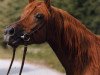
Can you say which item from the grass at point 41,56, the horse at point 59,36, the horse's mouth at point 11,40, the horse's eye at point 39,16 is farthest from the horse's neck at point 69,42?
the grass at point 41,56

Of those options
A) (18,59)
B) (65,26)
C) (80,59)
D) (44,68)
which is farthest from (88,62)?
(18,59)

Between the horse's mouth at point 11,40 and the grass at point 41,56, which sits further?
the grass at point 41,56

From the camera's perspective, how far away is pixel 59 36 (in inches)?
206

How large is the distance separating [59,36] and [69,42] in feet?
0.37

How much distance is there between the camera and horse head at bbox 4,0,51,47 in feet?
17.0

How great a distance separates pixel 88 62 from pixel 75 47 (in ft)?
0.64

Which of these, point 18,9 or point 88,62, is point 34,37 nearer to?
point 88,62

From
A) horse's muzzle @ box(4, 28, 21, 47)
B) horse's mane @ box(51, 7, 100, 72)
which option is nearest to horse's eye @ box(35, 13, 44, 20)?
horse's mane @ box(51, 7, 100, 72)

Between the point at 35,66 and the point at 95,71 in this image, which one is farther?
the point at 35,66

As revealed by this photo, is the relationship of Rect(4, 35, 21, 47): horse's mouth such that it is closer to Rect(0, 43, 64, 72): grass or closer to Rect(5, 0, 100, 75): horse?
Rect(5, 0, 100, 75): horse

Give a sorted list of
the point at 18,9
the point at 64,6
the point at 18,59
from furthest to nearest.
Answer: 1. the point at 18,9
2. the point at 18,59
3. the point at 64,6

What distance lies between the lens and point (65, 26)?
523 centimetres

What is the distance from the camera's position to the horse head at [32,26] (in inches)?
205

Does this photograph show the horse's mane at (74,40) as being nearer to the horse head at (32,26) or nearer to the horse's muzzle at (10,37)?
the horse head at (32,26)
